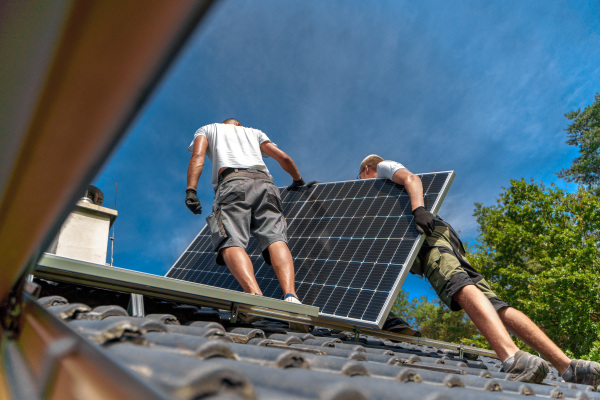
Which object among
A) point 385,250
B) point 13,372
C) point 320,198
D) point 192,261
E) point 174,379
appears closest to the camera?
point 174,379

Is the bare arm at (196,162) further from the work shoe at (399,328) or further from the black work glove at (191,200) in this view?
the work shoe at (399,328)

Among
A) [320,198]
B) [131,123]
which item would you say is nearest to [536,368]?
[131,123]

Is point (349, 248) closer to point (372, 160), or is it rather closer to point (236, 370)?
point (372, 160)

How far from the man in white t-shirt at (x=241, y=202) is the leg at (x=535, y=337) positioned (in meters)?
2.16

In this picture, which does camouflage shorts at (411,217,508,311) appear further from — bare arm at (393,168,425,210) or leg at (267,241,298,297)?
leg at (267,241,298,297)

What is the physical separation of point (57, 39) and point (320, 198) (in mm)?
6435

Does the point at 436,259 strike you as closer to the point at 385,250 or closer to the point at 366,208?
the point at 385,250

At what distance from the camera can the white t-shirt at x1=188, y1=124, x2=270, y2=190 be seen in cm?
532

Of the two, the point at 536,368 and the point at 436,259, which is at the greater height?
the point at 436,259

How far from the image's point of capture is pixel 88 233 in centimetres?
755

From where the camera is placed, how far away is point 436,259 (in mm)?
4766

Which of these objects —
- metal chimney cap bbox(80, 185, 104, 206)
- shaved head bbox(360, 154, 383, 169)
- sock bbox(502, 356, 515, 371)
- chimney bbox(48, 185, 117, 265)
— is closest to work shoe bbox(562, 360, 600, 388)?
sock bbox(502, 356, 515, 371)

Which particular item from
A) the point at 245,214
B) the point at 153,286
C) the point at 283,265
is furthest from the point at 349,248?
the point at 153,286

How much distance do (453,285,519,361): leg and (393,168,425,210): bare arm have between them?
1127mm
